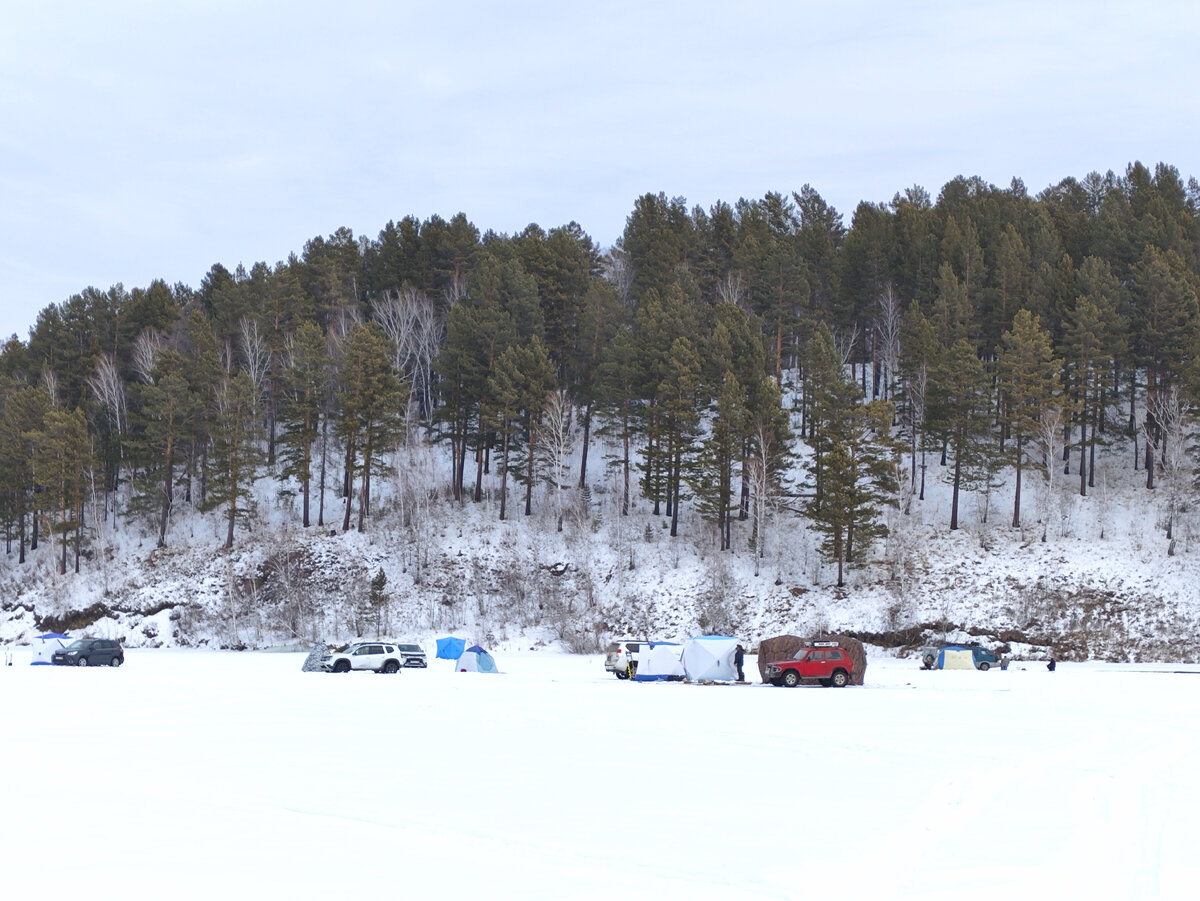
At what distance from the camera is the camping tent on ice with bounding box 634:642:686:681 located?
3734 centimetres

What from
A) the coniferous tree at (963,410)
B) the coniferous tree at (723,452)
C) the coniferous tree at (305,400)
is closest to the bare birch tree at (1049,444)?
the coniferous tree at (963,410)

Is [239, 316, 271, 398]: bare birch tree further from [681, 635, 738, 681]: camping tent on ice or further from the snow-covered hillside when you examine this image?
[681, 635, 738, 681]: camping tent on ice

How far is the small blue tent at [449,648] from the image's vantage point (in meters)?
47.9

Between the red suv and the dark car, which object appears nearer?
the red suv

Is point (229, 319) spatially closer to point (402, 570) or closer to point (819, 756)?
point (402, 570)

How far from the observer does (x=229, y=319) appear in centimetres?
7788

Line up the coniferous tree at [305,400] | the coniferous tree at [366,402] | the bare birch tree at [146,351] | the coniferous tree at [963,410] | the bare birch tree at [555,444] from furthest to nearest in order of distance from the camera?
the bare birch tree at [146,351], the coniferous tree at [305,400], the bare birch tree at [555,444], the coniferous tree at [366,402], the coniferous tree at [963,410]

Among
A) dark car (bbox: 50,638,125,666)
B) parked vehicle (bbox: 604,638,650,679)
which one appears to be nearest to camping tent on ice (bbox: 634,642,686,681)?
parked vehicle (bbox: 604,638,650,679)

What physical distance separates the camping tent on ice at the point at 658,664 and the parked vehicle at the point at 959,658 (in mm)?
12100

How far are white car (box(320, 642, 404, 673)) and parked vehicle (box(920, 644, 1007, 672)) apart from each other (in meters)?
22.0

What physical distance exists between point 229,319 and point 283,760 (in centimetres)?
6691

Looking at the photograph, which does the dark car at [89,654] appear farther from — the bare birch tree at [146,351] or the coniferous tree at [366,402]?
Answer: the bare birch tree at [146,351]

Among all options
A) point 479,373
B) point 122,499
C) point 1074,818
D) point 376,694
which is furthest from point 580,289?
point 1074,818

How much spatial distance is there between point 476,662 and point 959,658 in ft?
65.5
